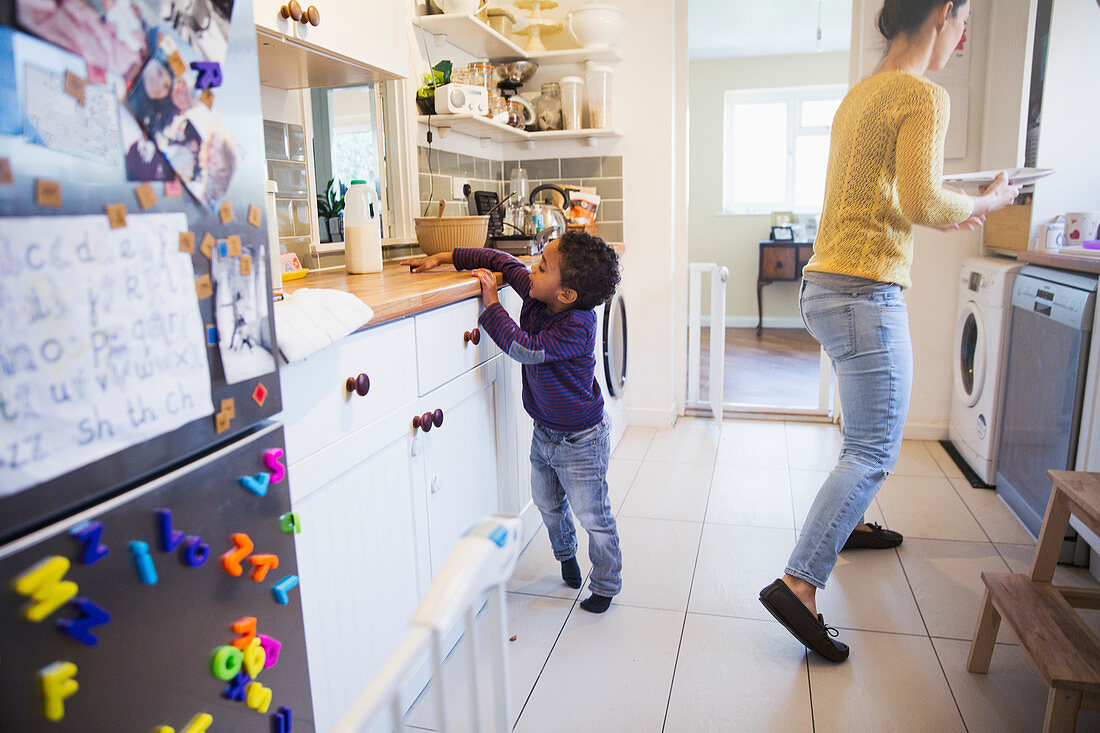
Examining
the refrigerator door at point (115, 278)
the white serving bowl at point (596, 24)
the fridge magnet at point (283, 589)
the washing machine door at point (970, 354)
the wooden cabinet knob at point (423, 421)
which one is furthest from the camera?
the white serving bowl at point (596, 24)

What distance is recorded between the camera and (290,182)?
192cm

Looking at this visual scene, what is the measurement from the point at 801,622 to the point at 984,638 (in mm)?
391

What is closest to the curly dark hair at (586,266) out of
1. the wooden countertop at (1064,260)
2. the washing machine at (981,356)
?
the wooden countertop at (1064,260)

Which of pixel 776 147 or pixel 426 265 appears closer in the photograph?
pixel 426 265

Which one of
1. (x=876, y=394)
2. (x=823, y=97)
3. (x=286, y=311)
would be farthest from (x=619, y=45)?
(x=823, y=97)

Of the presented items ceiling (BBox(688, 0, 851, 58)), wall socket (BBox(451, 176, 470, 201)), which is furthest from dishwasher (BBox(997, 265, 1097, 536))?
ceiling (BBox(688, 0, 851, 58))

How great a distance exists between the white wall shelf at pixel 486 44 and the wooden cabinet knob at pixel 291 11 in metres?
1.09

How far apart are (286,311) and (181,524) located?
0.38m

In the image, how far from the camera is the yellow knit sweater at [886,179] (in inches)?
60.4

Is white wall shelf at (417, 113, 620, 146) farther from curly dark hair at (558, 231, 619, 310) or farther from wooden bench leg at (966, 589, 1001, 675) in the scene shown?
wooden bench leg at (966, 589, 1001, 675)

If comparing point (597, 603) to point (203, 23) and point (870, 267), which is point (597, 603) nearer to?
point (870, 267)

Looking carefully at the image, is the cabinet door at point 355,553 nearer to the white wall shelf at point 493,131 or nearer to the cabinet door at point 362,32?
the cabinet door at point 362,32

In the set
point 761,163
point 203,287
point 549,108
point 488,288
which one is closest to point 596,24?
point 549,108

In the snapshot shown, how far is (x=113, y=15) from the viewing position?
0.64 metres
